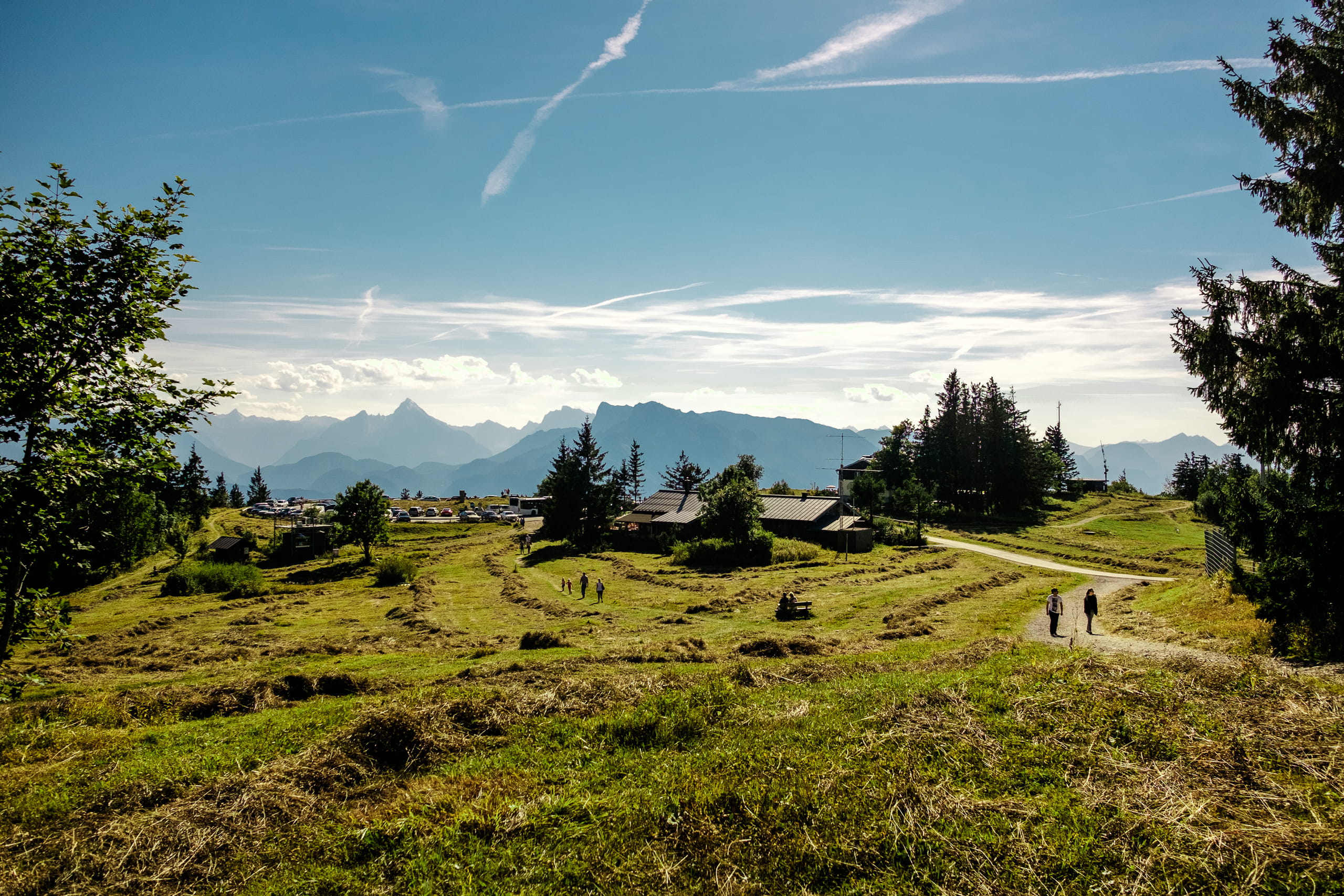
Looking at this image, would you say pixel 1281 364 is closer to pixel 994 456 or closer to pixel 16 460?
pixel 16 460

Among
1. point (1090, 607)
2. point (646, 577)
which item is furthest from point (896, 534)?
point (1090, 607)

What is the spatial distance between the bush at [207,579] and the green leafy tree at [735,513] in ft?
126

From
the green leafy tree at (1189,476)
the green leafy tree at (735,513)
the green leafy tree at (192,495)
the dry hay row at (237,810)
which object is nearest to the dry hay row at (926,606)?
→ the dry hay row at (237,810)

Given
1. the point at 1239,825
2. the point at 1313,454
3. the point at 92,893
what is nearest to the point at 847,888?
the point at 1239,825

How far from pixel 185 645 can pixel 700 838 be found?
1203 inches

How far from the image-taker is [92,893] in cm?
664

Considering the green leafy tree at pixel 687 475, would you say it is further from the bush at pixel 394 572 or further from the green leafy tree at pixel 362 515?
the bush at pixel 394 572

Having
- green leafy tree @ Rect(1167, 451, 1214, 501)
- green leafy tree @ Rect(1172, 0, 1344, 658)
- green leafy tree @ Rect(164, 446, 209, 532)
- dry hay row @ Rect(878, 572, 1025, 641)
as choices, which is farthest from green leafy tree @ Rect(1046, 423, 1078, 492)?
green leafy tree @ Rect(164, 446, 209, 532)

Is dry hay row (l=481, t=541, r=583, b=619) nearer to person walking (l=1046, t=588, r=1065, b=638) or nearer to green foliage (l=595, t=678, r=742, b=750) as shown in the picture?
green foliage (l=595, t=678, r=742, b=750)

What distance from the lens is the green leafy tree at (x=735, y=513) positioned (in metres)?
54.7

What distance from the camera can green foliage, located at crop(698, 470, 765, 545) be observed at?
54.7 meters

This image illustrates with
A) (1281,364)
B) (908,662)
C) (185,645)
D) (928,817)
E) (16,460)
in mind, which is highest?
(1281,364)

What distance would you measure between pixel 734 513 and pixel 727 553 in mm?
3758

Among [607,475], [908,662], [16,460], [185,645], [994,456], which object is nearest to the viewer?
[16,460]
